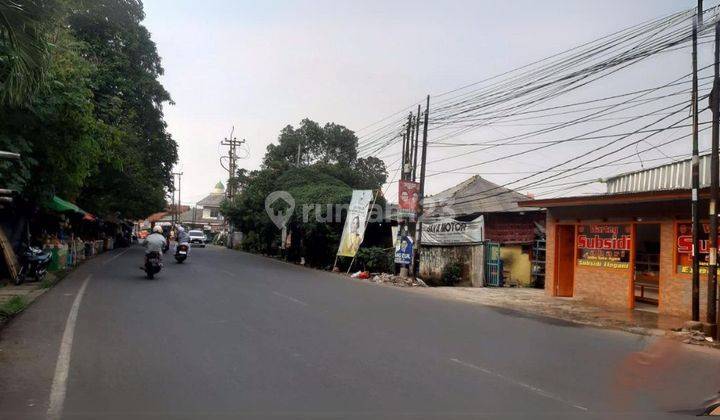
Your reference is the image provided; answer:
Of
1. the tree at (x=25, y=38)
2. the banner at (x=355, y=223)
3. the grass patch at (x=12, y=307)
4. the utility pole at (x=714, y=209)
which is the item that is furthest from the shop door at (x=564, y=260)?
the tree at (x=25, y=38)

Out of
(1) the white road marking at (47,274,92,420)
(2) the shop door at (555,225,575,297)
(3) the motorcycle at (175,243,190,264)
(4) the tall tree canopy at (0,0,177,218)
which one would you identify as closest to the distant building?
(4) the tall tree canopy at (0,0,177,218)

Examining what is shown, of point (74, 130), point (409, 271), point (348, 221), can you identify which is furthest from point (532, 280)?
point (74, 130)

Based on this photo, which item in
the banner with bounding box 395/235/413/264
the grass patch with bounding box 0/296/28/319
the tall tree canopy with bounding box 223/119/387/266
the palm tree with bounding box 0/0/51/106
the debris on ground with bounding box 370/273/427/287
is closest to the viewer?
the palm tree with bounding box 0/0/51/106

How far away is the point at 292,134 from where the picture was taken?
163ft

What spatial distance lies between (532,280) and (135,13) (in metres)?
25.1

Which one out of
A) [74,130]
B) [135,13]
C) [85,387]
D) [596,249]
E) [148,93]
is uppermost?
[135,13]

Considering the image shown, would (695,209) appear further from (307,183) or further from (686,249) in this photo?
(307,183)

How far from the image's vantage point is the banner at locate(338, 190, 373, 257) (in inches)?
1103

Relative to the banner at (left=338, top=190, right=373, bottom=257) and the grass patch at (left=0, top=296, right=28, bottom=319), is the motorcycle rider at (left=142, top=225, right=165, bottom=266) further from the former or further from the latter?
the banner at (left=338, top=190, right=373, bottom=257)

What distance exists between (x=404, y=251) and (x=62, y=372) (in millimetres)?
18297

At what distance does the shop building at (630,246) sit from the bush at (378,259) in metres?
8.52

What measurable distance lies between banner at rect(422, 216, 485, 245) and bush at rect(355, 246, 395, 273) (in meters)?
1.85

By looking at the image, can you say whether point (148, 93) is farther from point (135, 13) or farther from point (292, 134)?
point (292, 134)

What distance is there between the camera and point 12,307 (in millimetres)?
11922
